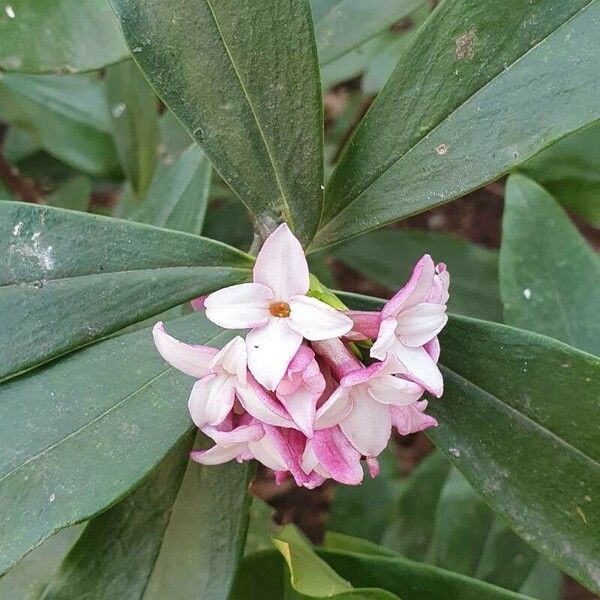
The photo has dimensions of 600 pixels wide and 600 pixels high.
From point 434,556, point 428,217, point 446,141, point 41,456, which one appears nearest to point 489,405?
point 446,141

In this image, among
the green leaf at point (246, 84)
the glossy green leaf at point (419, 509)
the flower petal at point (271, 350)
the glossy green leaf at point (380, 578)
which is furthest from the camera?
the glossy green leaf at point (419, 509)

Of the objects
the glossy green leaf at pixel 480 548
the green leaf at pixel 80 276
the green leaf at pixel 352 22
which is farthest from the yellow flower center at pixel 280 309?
the glossy green leaf at pixel 480 548

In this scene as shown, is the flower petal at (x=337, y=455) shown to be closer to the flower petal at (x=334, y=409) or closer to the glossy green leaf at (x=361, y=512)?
the flower petal at (x=334, y=409)

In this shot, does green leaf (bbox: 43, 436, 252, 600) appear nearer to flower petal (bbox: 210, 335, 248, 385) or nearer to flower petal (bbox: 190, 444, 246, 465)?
flower petal (bbox: 190, 444, 246, 465)

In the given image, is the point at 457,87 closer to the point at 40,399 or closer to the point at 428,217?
the point at 40,399

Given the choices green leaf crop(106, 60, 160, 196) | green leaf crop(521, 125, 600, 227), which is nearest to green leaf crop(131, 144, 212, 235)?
green leaf crop(106, 60, 160, 196)

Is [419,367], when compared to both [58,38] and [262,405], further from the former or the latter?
[58,38]
